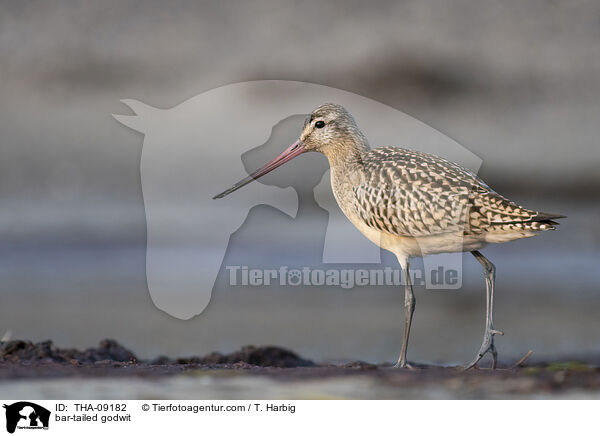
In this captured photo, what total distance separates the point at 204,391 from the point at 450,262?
4.81 m

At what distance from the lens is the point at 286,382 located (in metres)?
5.88

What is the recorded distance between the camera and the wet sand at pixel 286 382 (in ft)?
18.6

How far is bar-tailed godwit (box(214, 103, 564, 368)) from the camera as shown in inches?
266

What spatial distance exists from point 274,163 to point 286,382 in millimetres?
3430

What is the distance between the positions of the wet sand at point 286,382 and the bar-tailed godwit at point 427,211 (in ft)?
2.32

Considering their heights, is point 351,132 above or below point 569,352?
above

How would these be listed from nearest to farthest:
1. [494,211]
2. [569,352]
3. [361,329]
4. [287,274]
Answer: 1. [494,211]
2. [569,352]
3. [361,329]
4. [287,274]

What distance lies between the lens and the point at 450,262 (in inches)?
382

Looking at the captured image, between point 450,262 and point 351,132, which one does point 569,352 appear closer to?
point 450,262

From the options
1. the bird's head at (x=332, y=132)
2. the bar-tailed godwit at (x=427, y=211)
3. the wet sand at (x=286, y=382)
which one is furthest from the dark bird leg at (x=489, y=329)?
the bird's head at (x=332, y=132)

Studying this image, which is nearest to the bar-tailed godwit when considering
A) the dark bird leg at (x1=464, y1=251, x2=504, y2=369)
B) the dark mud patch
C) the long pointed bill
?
the dark bird leg at (x1=464, y1=251, x2=504, y2=369)
